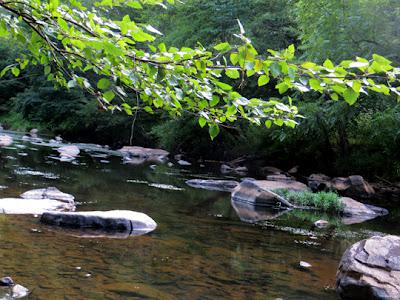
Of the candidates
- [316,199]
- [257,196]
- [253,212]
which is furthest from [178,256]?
[316,199]

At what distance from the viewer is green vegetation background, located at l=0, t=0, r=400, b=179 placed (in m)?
16.6

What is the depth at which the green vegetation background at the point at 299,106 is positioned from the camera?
16594 mm

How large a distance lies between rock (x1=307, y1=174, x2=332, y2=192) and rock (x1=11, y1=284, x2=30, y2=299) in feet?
42.6

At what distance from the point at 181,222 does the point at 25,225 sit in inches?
112

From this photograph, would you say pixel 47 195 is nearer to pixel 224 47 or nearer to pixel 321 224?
pixel 321 224

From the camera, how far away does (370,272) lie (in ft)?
17.7

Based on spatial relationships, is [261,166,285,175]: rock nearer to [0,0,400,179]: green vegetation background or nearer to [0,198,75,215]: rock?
[0,0,400,179]: green vegetation background

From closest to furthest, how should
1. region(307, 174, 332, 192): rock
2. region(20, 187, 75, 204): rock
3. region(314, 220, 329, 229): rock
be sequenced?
region(20, 187, 75, 204): rock < region(314, 220, 329, 229): rock < region(307, 174, 332, 192): rock

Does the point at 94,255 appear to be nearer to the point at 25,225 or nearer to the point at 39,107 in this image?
the point at 25,225

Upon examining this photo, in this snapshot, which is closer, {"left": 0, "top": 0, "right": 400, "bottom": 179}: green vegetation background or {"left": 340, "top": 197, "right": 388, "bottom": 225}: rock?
{"left": 340, "top": 197, "right": 388, "bottom": 225}: rock

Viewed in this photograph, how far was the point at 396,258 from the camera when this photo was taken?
5.61 m

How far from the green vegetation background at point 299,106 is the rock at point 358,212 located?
3.71 metres

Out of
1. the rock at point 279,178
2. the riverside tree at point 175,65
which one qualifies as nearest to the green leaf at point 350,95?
the riverside tree at point 175,65

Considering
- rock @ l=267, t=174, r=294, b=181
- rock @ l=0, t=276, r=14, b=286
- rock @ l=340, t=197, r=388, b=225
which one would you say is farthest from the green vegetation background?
rock @ l=0, t=276, r=14, b=286
